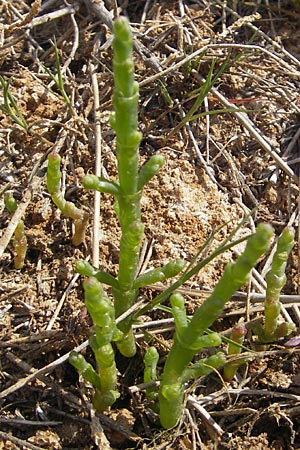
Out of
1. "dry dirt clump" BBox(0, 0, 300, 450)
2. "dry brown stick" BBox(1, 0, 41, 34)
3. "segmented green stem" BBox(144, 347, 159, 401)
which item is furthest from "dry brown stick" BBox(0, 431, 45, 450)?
"dry brown stick" BBox(1, 0, 41, 34)

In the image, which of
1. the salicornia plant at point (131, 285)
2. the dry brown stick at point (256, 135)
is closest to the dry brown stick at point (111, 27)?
the dry brown stick at point (256, 135)

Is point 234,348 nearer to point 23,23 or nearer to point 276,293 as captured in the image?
point 276,293

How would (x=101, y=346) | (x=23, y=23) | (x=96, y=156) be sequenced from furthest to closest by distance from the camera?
(x=23, y=23)
(x=96, y=156)
(x=101, y=346)

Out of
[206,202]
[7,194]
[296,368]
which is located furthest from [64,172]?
[296,368]

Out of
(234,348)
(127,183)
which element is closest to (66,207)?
(127,183)

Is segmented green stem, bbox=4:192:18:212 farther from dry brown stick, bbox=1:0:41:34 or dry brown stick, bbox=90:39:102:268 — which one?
dry brown stick, bbox=1:0:41:34

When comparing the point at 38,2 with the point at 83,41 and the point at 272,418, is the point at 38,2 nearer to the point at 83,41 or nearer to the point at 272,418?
the point at 83,41

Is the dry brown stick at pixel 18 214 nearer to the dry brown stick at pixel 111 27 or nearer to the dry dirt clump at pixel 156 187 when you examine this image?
the dry dirt clump at pixel 156 187
